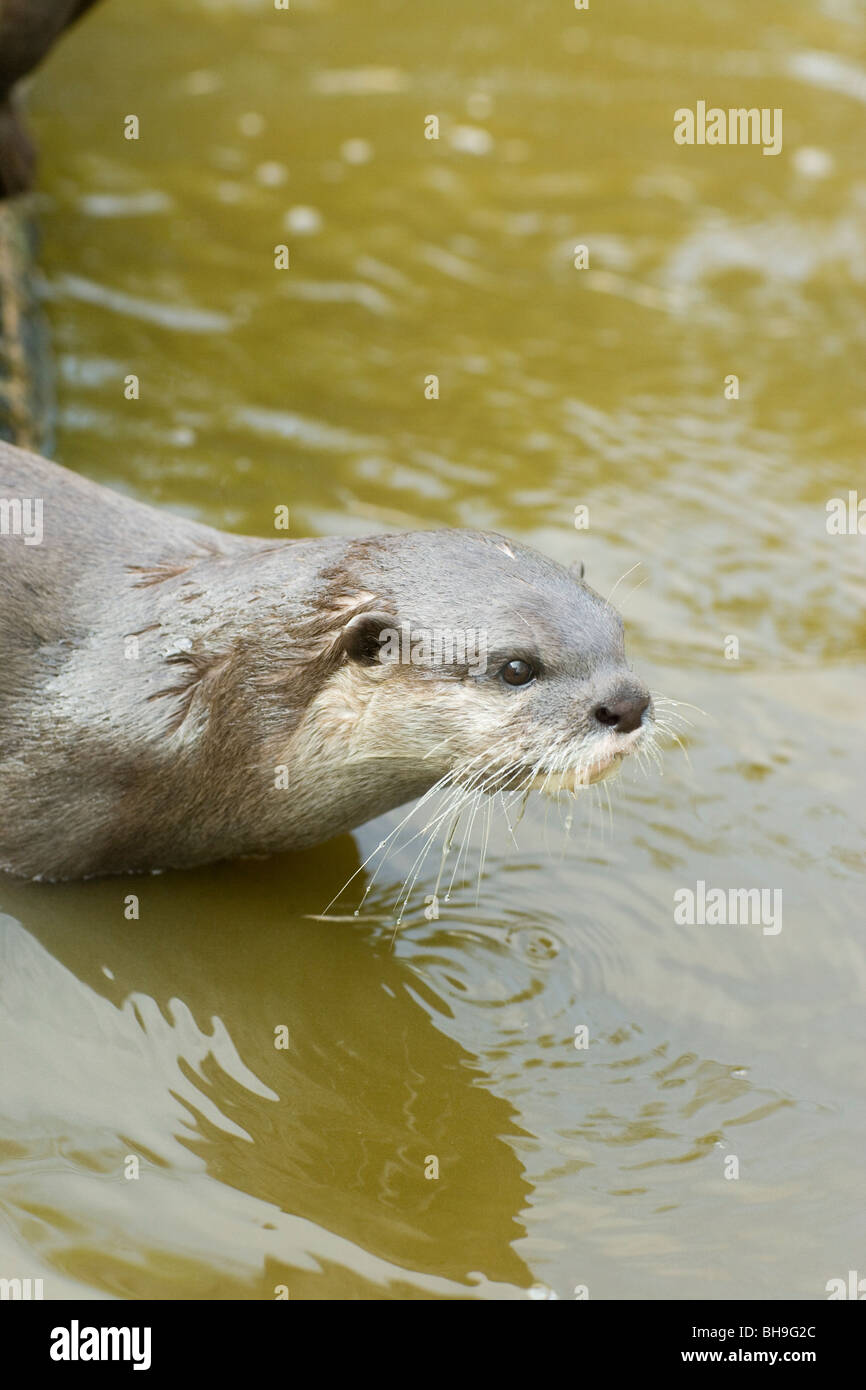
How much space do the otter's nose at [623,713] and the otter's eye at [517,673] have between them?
16cm

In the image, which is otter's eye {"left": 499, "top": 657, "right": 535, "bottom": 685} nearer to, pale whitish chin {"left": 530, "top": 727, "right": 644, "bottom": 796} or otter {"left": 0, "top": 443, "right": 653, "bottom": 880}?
otter {"left": 0, "top": 443, "right": 653, "bottom": 880}

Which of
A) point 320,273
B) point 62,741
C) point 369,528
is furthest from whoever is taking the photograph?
point 320,273

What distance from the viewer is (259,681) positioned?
3748 millimetres

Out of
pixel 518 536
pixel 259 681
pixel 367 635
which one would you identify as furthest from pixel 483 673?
pixel 518 536

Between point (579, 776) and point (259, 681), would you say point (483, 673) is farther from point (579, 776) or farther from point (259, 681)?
point (259, 681)

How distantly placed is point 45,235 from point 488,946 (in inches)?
183

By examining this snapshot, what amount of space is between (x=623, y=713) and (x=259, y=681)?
2.69 feet

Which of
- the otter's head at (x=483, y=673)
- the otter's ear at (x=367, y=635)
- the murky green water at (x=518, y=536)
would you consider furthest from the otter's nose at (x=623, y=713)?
the murky green water at (x=518, y=536)

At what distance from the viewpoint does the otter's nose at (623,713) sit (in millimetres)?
3529

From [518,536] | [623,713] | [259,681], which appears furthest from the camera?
[518,536]

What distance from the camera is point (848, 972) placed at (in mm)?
4035

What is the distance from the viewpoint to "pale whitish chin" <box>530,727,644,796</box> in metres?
3.55

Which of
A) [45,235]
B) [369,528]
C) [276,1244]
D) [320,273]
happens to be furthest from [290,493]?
[276,1244]
